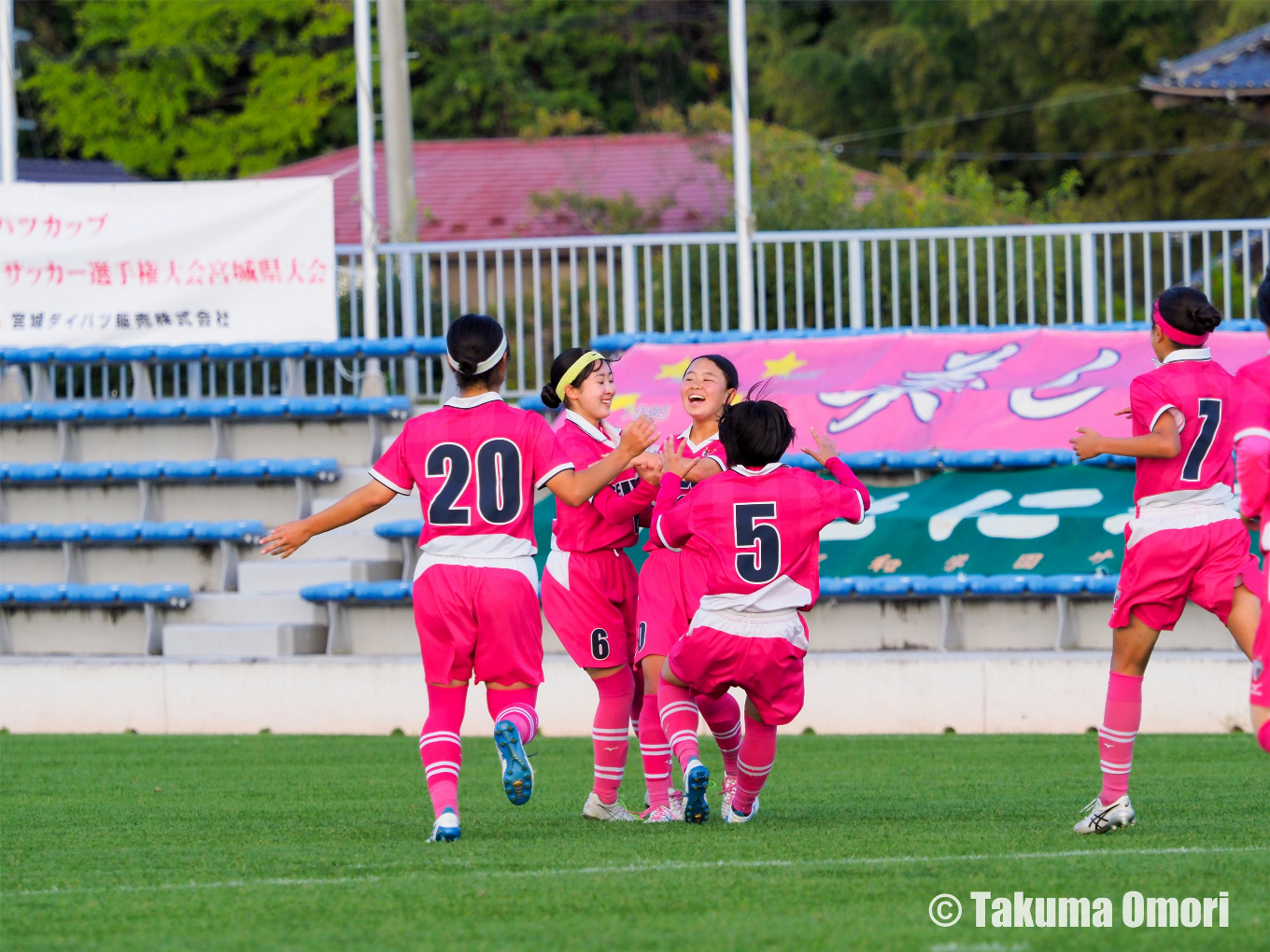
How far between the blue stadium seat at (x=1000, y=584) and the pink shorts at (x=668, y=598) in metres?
4.96

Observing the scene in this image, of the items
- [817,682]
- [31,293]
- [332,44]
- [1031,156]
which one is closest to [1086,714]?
[817,682]

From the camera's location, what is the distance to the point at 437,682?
606 centimetres

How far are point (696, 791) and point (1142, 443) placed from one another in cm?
194

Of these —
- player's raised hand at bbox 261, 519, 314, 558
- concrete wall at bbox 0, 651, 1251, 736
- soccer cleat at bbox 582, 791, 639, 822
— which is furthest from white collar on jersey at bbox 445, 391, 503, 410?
concrete wall at bbox 0, 651, 1251, 736

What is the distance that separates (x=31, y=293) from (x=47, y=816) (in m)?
7.94

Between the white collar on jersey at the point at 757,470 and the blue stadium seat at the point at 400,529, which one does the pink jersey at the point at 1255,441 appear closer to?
the white collar on jersey at the point at 757,470

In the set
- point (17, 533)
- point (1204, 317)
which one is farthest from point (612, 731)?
point (17, 533)

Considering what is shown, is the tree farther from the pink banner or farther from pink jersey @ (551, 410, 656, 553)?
pink jersey @ (551, 410, 656, 553)

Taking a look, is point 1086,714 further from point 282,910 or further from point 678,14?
point 678,14

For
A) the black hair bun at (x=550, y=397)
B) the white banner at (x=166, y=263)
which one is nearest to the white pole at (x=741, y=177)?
the white banner at (x=166, y=263)

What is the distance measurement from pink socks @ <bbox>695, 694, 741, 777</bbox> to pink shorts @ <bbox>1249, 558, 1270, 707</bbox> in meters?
2.06

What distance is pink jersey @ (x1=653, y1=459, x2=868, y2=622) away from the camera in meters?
6.16

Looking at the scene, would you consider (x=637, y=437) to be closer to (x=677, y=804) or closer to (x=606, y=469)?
(x=606, y=469)

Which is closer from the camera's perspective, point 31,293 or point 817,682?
point 817,682
